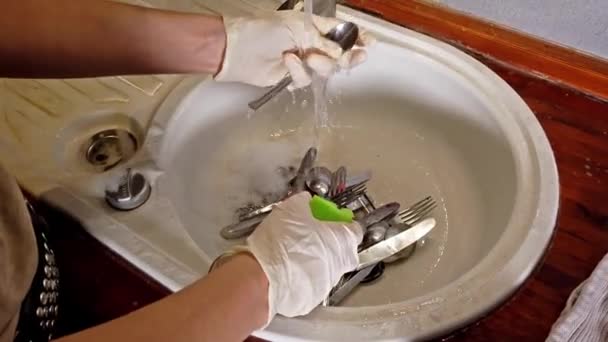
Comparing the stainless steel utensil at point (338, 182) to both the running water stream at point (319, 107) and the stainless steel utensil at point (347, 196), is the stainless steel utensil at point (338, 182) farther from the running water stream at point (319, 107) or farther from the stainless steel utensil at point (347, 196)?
the running water stream at point (319, 107)

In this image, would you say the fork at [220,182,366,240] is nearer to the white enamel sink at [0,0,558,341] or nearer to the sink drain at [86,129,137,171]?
the white enamel sink at [0,0,558,341]

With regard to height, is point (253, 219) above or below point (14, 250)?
below

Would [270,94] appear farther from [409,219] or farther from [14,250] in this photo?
[14,250]

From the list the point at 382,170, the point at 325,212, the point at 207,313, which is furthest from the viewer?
the point at 382,170

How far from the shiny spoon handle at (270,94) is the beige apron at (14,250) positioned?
392 millimetres

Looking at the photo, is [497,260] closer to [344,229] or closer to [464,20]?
[344,229]

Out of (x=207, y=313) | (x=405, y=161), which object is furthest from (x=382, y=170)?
(x=207, y=313)

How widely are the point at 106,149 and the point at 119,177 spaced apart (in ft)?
0.29

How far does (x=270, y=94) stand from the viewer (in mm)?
929

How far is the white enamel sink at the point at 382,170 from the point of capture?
0.67 m

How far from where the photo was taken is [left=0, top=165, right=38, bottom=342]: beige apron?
0.60 m

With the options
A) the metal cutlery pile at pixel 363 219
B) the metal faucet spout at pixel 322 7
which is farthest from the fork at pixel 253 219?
the metal faucet spout at pixel 322 7

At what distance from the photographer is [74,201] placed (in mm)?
782

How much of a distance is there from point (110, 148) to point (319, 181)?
29cm
